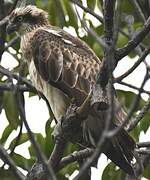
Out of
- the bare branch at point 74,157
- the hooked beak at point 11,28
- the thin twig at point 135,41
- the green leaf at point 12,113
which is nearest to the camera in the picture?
the thin twig at point 135,41

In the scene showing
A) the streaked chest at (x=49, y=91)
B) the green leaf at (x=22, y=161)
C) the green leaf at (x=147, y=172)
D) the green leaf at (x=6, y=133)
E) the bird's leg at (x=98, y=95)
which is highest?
the bird's leg at (x=98, y=95)

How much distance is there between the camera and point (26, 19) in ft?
25.0

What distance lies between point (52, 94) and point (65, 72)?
234 mm

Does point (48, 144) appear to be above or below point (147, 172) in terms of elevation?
above

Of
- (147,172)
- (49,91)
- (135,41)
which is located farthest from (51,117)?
(135,41)

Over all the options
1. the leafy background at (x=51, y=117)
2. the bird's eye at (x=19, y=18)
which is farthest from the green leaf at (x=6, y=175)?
the bird's eye at (x=19, y=18)

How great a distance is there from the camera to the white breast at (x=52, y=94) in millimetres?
6160

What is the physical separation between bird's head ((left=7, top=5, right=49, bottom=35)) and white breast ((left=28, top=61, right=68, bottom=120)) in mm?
796

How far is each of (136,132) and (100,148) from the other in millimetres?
2842

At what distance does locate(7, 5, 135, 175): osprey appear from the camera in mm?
5840

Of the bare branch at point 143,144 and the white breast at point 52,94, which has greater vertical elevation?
the white breast at point 52,94

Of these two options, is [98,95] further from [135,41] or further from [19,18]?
[19,18]

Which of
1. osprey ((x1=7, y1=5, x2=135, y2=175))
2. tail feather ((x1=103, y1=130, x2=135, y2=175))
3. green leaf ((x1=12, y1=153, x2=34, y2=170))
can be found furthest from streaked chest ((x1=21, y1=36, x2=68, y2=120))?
tail feather ((x1=103, y1=130, x2=135, y2=175))

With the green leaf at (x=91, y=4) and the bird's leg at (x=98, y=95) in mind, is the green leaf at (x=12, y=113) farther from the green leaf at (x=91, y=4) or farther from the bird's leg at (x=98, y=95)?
the bird's leg at (x=98, y=95)
